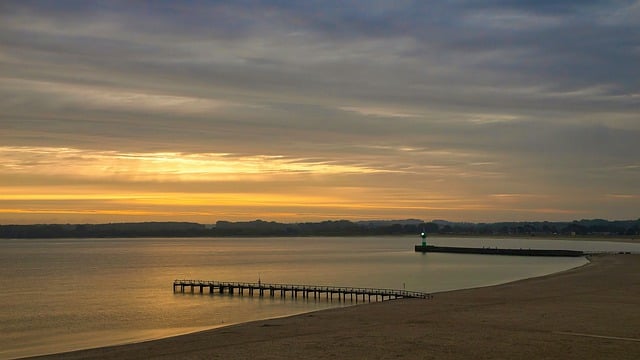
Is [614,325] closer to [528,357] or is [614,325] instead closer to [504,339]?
[504,339]

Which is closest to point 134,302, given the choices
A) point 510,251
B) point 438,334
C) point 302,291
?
point 302,291

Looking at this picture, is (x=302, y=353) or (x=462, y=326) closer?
(x=302, y=353)

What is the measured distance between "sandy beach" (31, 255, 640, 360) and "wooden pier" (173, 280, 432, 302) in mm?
9201

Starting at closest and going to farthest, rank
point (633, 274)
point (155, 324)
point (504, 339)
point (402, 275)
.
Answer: point (504, 339) → point (155, 324) → point (633, 274) → point (402, 275)

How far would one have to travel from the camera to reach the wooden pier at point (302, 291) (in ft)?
191

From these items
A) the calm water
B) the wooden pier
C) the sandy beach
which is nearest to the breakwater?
the calm water

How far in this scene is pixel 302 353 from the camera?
27.5 m

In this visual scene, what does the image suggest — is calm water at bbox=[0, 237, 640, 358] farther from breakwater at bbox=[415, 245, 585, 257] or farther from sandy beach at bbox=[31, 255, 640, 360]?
breakwater at bbox=[415, 245, 585, 257]

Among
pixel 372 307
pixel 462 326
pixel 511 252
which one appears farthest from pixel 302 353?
pixel 511 252

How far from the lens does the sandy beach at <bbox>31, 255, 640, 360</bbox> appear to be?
26.8m

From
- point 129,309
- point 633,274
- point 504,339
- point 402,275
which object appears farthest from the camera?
point 402,275

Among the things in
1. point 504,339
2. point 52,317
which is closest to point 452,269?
point 52,317

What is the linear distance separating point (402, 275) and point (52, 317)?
4885 cm

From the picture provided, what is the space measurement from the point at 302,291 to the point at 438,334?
117 ft
